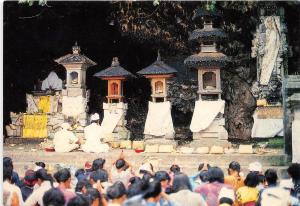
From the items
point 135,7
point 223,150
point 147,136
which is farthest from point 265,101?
point 135,7

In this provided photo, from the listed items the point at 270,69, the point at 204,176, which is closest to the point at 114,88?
the point at 270,69

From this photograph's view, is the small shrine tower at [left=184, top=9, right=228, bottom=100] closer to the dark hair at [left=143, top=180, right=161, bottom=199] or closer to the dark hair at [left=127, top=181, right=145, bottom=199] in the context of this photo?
the dark hair at [left=127, top=181, right=145, bottom=199]

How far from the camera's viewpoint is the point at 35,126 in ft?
54.7

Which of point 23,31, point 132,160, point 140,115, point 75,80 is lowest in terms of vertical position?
point 132,160

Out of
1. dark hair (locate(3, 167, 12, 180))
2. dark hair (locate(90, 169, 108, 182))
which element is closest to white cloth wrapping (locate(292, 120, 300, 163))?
dark hair (locate(90, 169, 108, 182))

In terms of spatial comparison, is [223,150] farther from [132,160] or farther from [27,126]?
[27,126]

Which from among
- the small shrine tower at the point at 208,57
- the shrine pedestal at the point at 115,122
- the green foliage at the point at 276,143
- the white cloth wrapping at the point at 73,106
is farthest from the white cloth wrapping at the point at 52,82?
the green foliage at the point at 276,143

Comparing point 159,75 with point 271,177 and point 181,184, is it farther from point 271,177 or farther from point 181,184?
point 181,184

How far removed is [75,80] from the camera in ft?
50.8

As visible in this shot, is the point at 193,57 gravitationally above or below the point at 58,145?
above

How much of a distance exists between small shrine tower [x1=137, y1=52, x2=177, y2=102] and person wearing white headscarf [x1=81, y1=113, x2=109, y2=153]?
2108mm

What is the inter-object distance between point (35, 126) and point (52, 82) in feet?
6.94

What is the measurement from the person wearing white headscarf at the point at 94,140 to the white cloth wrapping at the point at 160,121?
5.05ft

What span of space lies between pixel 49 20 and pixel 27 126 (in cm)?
437
